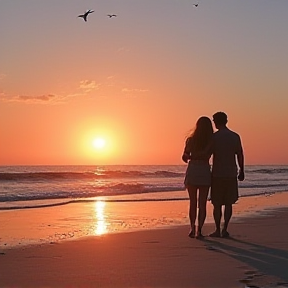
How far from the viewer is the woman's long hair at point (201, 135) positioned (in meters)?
7.64

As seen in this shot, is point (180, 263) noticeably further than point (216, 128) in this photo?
No

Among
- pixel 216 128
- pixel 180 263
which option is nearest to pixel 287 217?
pixel 216 128

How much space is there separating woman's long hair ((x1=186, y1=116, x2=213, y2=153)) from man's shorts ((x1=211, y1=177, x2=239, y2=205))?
0.48 metres

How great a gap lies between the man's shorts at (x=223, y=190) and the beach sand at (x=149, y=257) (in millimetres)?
512

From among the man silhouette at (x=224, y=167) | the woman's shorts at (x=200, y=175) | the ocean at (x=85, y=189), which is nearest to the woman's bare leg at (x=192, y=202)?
the woman's shorts at (x=200, y=175)

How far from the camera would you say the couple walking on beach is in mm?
7629

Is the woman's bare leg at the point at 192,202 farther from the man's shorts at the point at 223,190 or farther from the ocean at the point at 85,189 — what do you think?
the ocean at the point at 85,189

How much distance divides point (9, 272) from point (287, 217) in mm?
6689

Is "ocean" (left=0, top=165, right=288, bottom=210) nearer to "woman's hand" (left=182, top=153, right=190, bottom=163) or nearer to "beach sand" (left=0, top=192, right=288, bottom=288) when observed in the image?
"beach sand" (left=0, top=192, right=288, bottom=288)

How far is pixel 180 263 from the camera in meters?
5.56

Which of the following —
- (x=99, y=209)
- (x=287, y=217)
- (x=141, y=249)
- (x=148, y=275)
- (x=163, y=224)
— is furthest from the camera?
(x=99, y=209)

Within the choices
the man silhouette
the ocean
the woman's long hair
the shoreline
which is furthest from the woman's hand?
the ocean

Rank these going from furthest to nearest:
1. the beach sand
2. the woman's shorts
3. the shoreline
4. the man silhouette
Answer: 1. the shoreline
2. the man silhouette
3. the woman's shorts
4. the beach sand

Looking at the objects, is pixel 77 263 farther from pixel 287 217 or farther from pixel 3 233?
pixel 287 217
